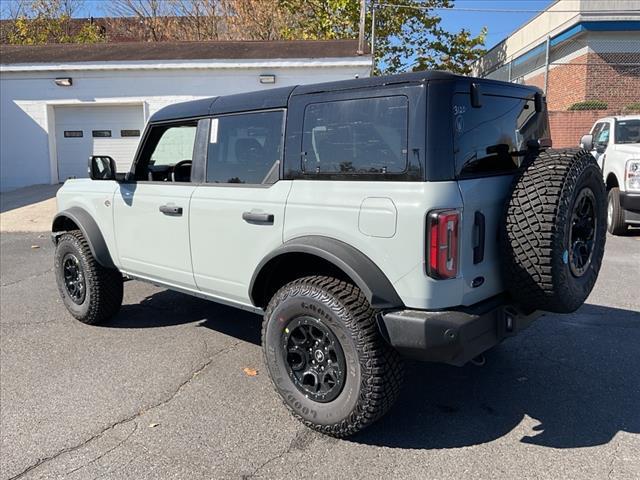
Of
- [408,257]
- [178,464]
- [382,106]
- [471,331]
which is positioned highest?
[382,106]

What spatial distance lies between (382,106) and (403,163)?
1.18 ft

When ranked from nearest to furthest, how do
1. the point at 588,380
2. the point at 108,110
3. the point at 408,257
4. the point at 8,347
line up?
1. the point at 408,257
2. the point at 588,380
3. the point at 8,347
4. the point at 108,110

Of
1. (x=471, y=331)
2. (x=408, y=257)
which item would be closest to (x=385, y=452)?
(x=471, y=331)

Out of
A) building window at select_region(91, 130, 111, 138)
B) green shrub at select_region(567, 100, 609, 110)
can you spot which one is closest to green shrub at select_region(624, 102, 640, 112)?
green shrub at select_region(567, 100, 609, 110)

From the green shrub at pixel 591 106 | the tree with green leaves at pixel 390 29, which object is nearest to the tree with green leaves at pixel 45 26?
the tree with green leaves at pixel 390 29

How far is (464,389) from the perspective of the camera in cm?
381

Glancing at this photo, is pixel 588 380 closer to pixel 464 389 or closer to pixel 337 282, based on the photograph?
pixel 464 389

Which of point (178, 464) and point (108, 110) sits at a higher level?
point (108, 110)

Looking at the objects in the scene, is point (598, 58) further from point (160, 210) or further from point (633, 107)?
point (160, 210)

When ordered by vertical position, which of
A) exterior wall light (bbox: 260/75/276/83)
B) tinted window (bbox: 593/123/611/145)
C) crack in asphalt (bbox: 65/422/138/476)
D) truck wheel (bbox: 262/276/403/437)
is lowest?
crack in asphalt (bbox: 65/422/138/476)

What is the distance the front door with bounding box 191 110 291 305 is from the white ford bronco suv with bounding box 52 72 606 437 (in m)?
0.01

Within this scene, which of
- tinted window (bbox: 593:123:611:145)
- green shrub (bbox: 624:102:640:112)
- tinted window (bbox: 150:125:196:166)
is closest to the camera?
tinted window (bbox: 150:125:196:166)

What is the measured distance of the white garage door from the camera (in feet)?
50.6

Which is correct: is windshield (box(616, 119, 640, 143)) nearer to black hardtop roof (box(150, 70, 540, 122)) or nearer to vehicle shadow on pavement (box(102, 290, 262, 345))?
black hardtop roof (box(150, 70, 540, 122))
